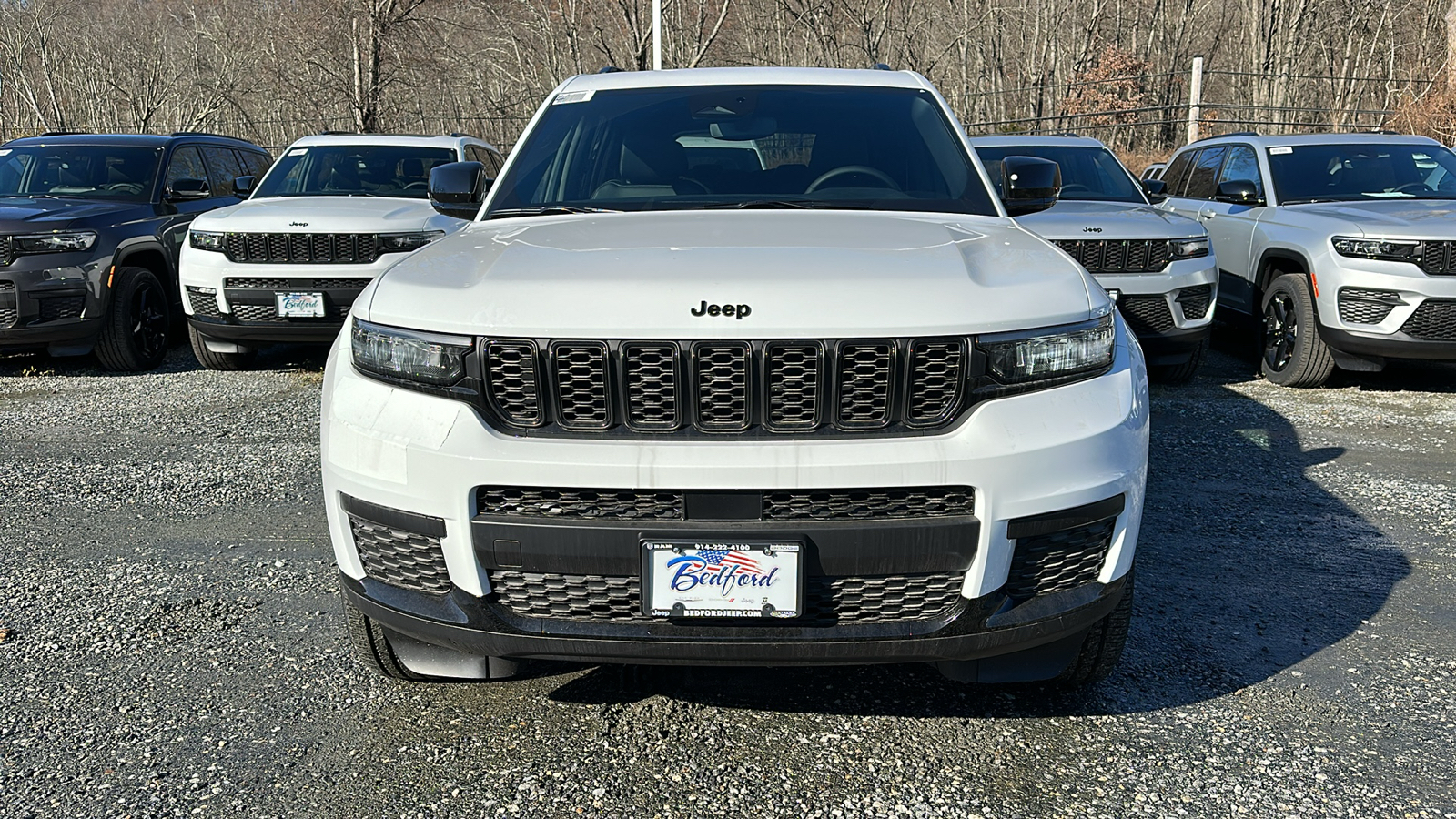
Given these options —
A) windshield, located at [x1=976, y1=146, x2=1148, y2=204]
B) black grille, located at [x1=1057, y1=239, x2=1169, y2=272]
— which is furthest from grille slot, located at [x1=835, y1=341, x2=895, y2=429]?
windshield, located at [x1=976, y1=146, x2=1148, y2=204]

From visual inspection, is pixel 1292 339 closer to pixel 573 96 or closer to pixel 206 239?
pixel 573 96

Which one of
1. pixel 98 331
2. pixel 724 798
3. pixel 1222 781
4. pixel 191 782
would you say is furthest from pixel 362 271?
pixel 1222 781

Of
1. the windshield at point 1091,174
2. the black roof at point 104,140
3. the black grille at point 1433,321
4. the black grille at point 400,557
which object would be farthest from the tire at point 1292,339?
the black roof at point 104,140

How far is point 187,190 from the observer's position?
9.16 metres

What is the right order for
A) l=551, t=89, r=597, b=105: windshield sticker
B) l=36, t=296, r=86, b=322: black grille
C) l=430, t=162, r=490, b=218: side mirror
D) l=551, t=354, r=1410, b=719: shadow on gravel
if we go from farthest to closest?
l=36, t=296, r=86, b=322: black grille → l=551, t=89, r=597, b=105: windshield sticker → l=430, t=162, r=490, b=218: side mirror → l=551, t=354, r=1410, b=719: shadow on gravel

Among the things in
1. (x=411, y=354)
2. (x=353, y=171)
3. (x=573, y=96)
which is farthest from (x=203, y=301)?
(x=411, y=354)

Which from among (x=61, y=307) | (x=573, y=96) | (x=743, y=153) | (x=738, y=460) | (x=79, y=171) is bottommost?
(x=61, y=307)

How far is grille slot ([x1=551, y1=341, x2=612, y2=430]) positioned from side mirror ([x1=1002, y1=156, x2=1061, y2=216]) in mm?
2060

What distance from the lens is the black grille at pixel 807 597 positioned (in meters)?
2.41

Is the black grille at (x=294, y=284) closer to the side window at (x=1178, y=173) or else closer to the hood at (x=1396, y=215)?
the hood at (x=1396, y=215)

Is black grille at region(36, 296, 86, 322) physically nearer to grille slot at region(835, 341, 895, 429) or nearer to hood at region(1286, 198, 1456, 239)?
grille slot at region(835, 341, 895, 429)

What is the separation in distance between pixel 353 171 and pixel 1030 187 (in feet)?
22.6

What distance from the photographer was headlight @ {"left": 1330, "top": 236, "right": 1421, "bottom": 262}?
273 inches

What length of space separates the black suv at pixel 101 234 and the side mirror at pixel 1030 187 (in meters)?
6.78
